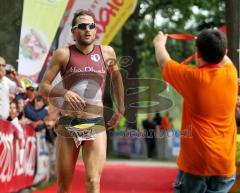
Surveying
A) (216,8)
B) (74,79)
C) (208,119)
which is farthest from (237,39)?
(216,8)

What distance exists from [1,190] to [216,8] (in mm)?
17905

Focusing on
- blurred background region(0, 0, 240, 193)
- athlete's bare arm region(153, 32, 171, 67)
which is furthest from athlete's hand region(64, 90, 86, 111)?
athlete's bare arm region(153, 32, 171, 67)

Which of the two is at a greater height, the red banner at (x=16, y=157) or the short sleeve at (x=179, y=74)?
the short sleeve at (x=179, y=74)

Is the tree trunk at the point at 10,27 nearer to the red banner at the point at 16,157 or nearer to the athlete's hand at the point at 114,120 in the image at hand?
the red banner at the point at 16,157

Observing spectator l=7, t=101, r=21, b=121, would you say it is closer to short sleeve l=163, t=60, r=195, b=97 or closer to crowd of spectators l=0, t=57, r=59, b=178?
crowd of spectators l=0, t=57, r=59, b=178

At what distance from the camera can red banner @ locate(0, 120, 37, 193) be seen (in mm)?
9695

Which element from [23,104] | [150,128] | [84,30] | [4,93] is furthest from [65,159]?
[150,128]

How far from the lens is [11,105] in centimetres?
1058

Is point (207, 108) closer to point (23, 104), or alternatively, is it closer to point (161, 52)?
point (161, 52)

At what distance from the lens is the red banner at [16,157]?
9695 mm

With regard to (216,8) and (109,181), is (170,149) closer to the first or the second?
(216,8)

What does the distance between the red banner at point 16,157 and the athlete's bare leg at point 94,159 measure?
2.74 meters

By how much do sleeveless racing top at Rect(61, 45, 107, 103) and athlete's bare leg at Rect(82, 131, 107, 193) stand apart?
0.42m

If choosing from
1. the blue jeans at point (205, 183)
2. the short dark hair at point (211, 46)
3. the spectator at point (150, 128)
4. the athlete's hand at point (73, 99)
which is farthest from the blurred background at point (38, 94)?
the spectator at point (150, 128)
